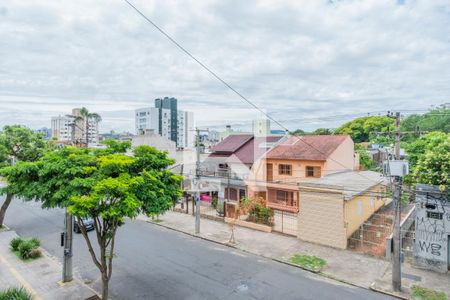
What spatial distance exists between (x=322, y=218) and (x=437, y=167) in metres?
6.19

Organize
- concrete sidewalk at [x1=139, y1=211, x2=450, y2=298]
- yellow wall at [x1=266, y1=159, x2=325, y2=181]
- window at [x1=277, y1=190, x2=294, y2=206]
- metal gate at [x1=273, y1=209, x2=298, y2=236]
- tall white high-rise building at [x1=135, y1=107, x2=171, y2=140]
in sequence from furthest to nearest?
tall white high-rise building at [x1=135, y1=107, x2=171, y2=140], window at [x1=277, y1=190, x2=294, y2=206], yellow wall at [x1=266, y1=159, x2=325, y2=181], metal gate at [x1=273, y1=209, x2=298, y2=236], concrete sidewalk at [x1=139, y1=211, x2=450, y2=298]

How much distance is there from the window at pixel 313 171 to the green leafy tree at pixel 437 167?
10.1 meters

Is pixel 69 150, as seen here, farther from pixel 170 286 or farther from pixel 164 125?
pixel 164 125

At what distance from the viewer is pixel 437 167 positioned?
40.3 ft

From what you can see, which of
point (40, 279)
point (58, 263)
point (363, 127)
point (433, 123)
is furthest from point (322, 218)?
point (363, 127)

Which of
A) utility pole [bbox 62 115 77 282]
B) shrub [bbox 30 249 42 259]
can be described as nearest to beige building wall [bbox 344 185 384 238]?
utility pole [bbox 62 115 77 282]

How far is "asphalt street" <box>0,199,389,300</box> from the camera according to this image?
10.7 m

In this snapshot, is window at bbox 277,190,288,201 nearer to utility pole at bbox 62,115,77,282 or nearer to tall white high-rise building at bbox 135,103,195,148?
utility pole at bbox 62,115,77,282

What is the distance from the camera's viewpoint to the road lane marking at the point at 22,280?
33.7 feet

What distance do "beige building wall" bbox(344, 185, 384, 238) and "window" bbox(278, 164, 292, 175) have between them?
6.74 m

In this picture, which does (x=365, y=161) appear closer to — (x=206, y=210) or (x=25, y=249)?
(x=206, y=210)

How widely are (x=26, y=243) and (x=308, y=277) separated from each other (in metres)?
13.9

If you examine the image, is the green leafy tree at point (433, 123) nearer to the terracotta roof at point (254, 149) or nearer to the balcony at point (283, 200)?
the terracotta roof at point (254, 149)

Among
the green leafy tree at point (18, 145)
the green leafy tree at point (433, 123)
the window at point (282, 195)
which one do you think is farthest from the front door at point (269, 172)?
the green leafy tree at point (433, 123)
